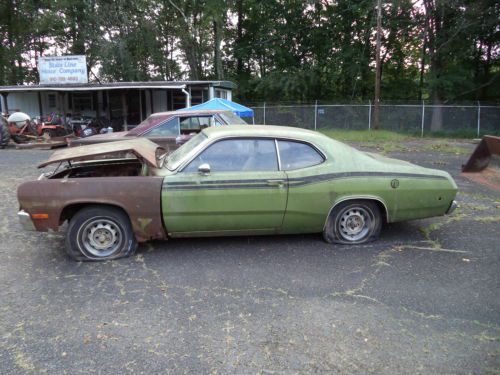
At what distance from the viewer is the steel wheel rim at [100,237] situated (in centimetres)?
446

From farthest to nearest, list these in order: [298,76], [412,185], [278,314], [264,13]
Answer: [264,13], [298,76], [412,185], [278,314]

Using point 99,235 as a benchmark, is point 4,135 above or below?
above

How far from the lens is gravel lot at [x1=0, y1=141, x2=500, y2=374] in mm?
2857

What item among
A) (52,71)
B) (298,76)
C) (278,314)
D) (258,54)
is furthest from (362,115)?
(278,314)

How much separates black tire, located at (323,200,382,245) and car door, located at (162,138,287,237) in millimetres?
678

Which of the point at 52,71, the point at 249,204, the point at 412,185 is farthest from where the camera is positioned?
the point at 52,71

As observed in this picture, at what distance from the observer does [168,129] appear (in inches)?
381

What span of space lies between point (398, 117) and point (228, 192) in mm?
21207

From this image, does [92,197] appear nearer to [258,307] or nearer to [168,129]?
[258,307]

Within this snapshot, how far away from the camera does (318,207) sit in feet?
15.3

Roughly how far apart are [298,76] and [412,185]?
996 inches

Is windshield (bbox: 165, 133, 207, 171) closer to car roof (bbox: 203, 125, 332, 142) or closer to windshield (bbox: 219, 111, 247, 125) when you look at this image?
car roof (bbox: 203, 125, 332, 142)

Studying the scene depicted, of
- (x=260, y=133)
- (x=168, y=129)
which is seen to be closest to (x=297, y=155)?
(x=260, y=133)

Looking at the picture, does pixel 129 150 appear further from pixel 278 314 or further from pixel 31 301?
pixel 278 314
